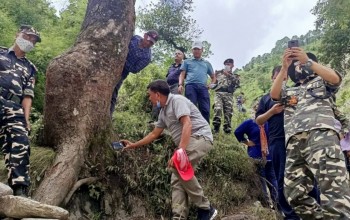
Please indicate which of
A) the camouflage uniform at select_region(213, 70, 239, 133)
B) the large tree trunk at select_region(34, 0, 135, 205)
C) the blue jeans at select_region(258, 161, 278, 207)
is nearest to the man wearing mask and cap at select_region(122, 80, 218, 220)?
the large tree trunk at select_region(34, 0, 135, 205)

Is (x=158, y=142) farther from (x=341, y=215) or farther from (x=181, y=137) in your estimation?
(x=341, y=215)

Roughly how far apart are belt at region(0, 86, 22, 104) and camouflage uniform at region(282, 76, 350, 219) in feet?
9.58

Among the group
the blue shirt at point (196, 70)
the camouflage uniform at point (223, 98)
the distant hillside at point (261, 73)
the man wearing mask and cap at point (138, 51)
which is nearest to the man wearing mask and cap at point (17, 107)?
the man wearing mask and cap at point (138, 51)

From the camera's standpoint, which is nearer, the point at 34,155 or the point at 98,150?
the point at 34,155

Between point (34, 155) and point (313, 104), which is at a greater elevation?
point (313, 104)

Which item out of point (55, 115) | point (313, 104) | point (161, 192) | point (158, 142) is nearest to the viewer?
point (313, 104)

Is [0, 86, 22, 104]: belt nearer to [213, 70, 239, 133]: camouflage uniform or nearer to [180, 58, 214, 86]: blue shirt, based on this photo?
[180, 58, 214, 86]: blue shirt

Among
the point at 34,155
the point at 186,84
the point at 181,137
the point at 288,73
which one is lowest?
the point at 34,155

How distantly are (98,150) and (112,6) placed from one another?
81.9 inches

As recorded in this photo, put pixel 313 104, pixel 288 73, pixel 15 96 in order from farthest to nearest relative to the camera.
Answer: pixel 15 96, pixel 288 73, pixel 313 104

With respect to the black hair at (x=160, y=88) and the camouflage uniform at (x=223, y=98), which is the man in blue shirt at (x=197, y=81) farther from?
the black hair at (x=160, y=88)

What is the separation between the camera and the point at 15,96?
4211mm

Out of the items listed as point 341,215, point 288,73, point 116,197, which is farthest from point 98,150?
point 341,215

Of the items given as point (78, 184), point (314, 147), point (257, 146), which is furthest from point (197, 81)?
point (314, 147)
